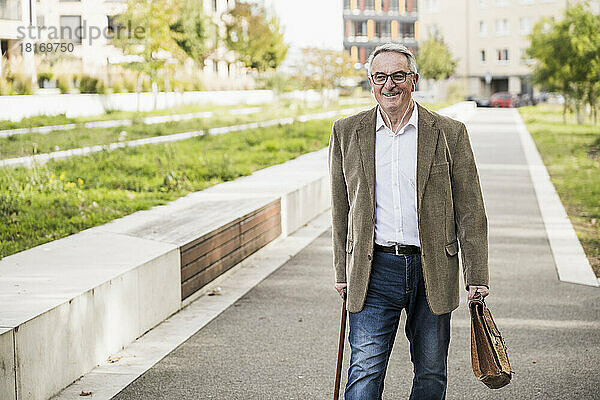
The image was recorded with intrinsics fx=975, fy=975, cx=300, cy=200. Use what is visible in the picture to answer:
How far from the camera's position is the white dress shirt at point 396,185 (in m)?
4.01

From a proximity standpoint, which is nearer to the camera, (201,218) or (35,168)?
(201,218)

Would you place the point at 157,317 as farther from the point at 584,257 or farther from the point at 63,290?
the point at 584,257

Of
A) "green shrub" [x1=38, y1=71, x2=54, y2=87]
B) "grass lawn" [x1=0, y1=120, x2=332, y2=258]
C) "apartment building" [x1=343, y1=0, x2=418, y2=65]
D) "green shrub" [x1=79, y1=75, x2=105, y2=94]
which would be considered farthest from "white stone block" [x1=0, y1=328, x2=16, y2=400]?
"apartment building" [x1=343, y1=0, x2=418, y2=65]

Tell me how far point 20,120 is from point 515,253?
11.8 m

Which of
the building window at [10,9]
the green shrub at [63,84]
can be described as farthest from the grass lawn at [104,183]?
the green shrub at [63,84]

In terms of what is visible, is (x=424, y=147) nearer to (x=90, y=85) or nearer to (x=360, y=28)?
(x=90, y=85)

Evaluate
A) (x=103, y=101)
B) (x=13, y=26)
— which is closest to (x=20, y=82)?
(x=13, y=26)

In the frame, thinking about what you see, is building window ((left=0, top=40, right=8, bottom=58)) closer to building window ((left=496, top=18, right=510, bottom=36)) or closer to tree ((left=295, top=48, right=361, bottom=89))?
tree ((left=295, top=48, right=361, bottom=89))

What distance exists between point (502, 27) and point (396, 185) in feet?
328

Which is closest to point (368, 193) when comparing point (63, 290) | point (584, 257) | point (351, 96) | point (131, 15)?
point (63, 290)

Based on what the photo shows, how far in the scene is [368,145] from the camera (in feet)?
13.3

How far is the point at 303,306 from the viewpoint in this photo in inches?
303

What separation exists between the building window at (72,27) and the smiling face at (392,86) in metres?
48.9

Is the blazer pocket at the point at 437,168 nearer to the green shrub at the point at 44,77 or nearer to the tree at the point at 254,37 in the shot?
the green shrub at the point at 44,77
